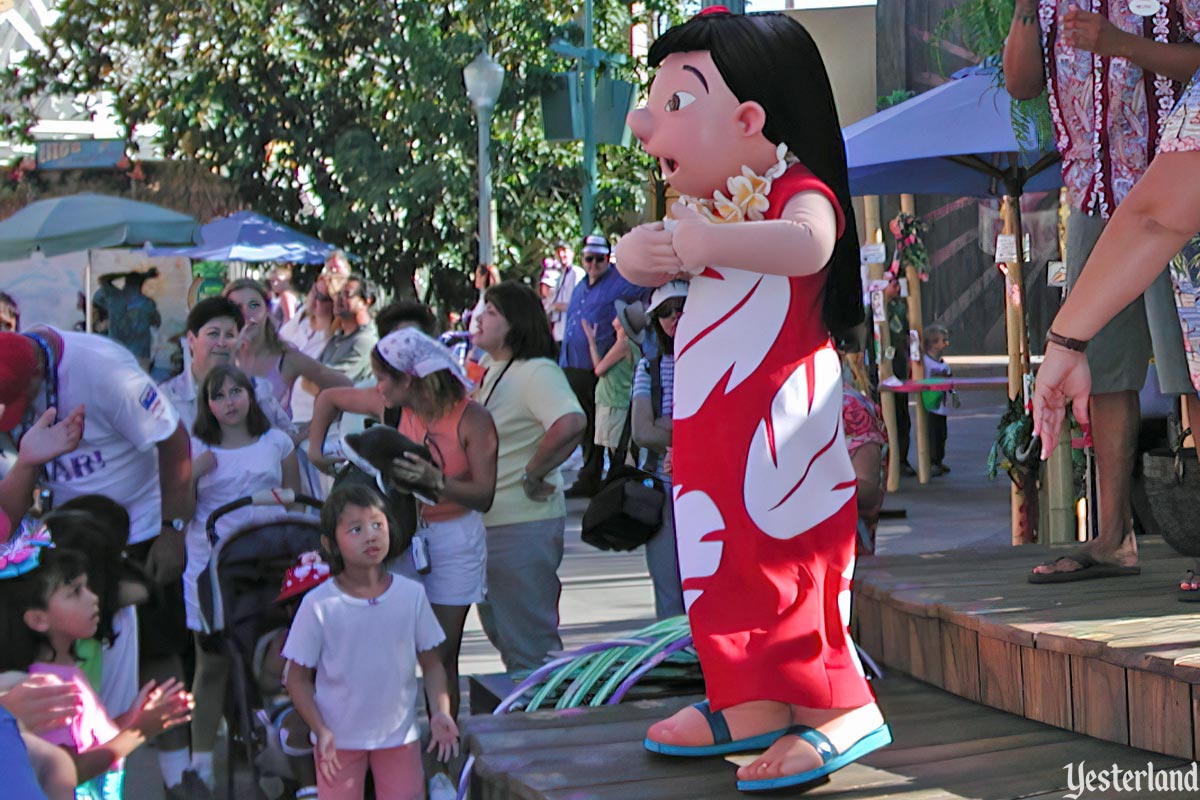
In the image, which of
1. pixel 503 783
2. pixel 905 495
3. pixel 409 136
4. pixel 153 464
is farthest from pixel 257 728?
pixel 409 136

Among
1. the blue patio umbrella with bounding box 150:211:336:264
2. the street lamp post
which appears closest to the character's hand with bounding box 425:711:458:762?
the street lamp post

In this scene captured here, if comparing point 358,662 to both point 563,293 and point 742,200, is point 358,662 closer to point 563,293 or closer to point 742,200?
point 742,200

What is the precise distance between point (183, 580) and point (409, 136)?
42.7 ft

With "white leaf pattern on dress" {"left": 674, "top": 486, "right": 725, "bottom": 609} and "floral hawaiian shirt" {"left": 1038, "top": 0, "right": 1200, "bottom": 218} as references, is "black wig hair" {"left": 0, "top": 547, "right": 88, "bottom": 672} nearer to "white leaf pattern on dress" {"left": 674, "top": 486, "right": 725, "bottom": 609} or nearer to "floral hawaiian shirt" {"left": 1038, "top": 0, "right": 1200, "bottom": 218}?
"white leaf pattern on dress" {"left": 674, "top": 486, "right": 725, "bottom": 609}

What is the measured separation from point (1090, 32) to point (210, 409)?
3.10 meters

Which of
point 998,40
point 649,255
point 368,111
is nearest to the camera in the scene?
point 649,255

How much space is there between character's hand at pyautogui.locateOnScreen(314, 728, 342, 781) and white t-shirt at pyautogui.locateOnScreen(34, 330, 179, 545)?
960mm

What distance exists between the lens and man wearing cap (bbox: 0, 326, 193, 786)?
4188 mm

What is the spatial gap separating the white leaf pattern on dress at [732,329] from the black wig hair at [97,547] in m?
2.06

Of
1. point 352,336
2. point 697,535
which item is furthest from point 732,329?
point 352,336

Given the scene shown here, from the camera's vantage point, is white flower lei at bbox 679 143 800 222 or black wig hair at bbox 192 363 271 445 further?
black wig hair at bbox 192 363 271 445

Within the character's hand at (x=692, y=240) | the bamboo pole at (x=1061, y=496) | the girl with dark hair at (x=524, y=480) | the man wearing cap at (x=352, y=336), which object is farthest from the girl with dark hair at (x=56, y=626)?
the man wearing cap at (x=352, y=336)

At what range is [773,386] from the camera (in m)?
2.57

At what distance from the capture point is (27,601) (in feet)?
12.6
